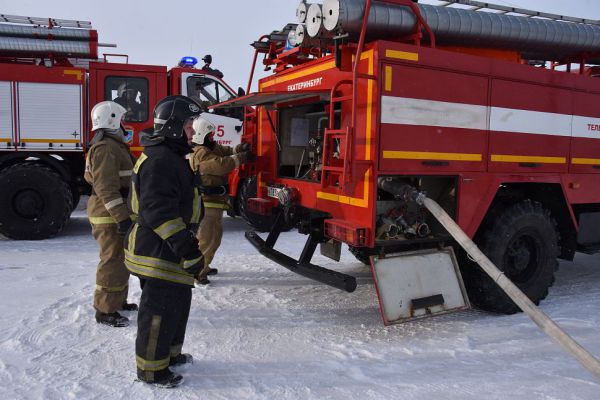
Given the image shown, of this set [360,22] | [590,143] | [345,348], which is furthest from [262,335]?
[590,143]

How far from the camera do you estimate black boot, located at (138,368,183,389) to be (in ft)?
10.2

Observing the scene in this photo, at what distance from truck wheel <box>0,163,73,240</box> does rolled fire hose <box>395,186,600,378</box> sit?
593cm

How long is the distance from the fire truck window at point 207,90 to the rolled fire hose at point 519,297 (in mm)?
5168

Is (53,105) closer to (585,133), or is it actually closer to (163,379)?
(163,379)

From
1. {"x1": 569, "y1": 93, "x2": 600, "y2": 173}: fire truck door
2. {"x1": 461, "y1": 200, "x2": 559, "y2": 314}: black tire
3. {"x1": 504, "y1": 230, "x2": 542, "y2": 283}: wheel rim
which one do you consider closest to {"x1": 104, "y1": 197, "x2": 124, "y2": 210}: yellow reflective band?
{"x1": 461, "y1": 200, "x2": 559, "y2": 314}: black tire

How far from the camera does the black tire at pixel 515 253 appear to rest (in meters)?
4.46

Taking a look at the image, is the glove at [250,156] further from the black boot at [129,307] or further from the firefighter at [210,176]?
the black boot at [129,307]

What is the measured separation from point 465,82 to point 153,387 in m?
3.30

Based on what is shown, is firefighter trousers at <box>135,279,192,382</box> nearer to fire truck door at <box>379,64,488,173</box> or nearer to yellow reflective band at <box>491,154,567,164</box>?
fire truck door at <box>379,64,488,173</box>

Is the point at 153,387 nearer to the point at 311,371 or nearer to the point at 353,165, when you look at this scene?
the point at 311,371

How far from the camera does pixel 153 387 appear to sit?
3.12 m

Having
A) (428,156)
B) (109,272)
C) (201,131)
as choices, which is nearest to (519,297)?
(428,156)

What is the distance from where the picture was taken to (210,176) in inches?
211

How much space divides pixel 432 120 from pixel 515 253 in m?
1.60
